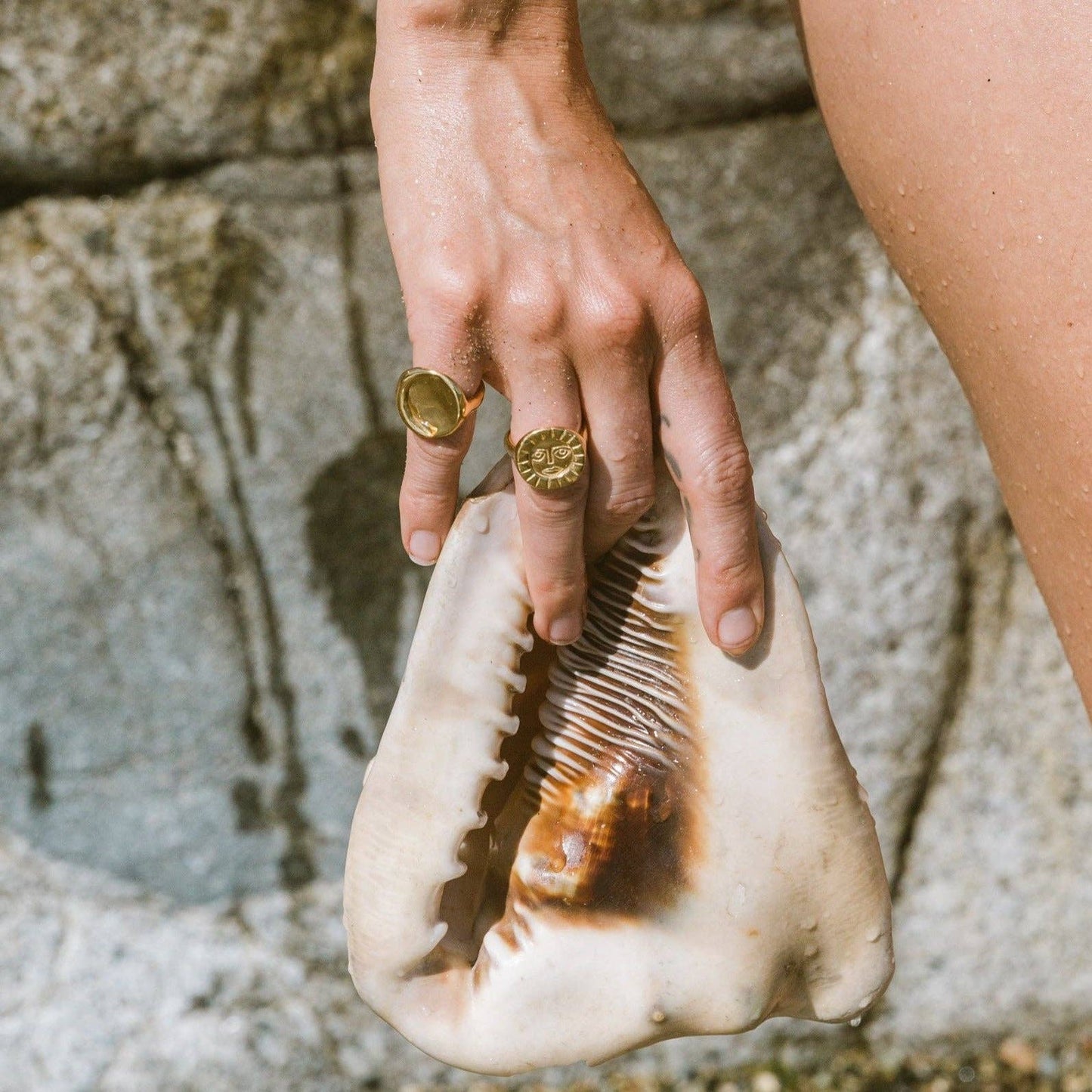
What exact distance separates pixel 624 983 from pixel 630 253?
0.55 meters

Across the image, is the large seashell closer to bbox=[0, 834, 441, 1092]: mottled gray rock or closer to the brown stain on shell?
the brown stain on shell

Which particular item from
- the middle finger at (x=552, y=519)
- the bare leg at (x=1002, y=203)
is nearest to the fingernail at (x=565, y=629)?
the middle finger at (x=552, y=519)

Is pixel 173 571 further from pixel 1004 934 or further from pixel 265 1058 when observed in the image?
pixel 1004 934

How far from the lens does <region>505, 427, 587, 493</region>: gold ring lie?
2.43ft

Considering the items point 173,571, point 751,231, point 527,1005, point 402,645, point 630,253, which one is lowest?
point 402,645

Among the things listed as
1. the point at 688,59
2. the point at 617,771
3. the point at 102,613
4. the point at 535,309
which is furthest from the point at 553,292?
the point at 102,613

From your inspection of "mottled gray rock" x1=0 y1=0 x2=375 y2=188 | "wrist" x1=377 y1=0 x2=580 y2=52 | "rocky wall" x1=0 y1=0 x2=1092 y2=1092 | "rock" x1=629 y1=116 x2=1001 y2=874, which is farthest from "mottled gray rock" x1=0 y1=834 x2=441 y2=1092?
"wrist" x1=377 y1=0 x2=580 y2=52

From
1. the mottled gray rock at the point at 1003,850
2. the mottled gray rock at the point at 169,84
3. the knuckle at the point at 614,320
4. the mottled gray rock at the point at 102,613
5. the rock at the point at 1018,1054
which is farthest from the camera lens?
the rock at the point at 1018,1054

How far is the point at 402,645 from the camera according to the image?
1.68 m

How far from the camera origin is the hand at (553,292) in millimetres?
738

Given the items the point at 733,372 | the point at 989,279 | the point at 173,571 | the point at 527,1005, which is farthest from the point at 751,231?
the point at 527,1005

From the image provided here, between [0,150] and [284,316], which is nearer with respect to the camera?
[0,150]

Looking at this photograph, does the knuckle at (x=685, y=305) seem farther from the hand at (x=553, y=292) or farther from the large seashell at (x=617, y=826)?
the large seashell at (x=617, y=826)

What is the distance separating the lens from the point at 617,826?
0.89 meters
